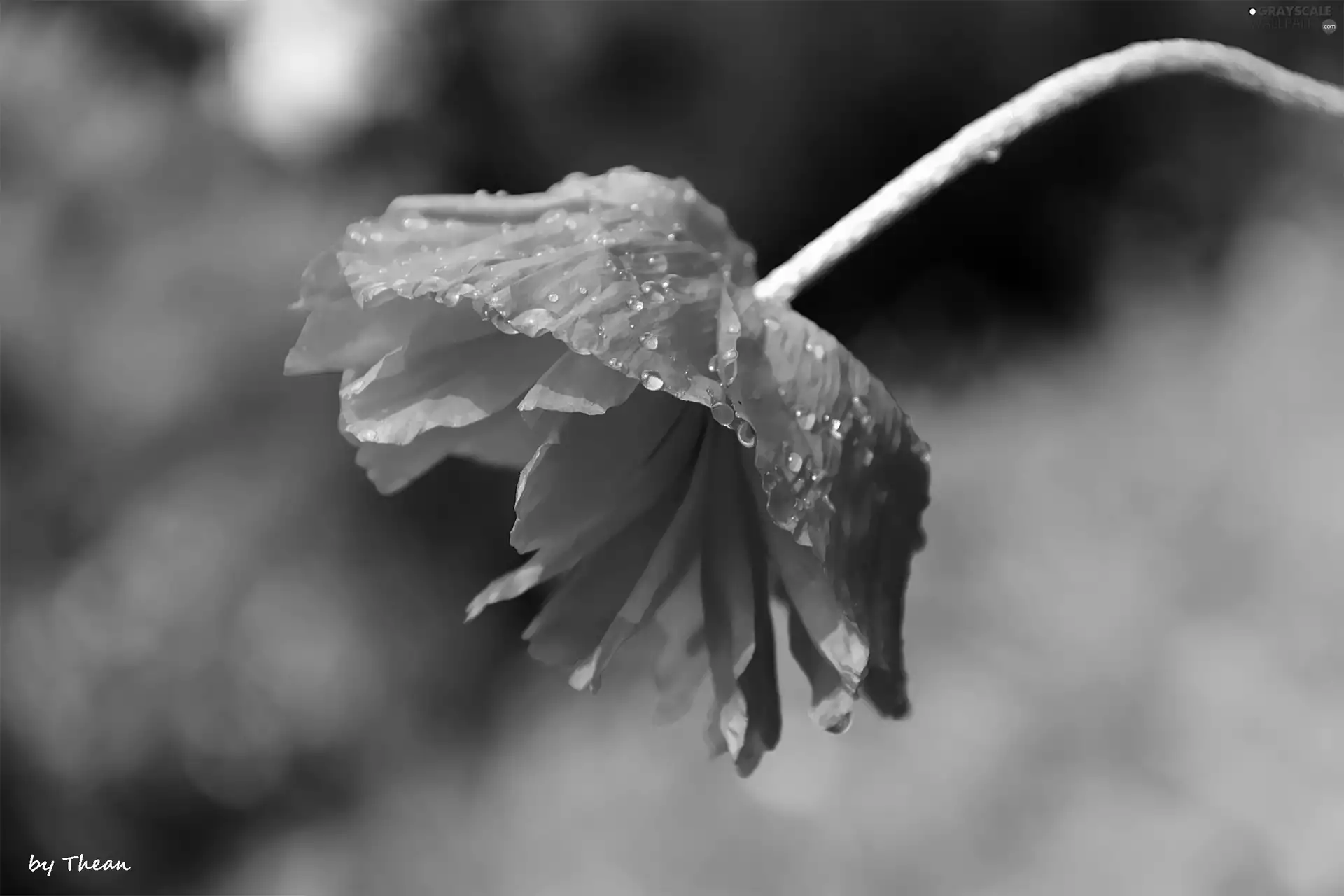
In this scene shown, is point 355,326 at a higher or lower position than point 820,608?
higher

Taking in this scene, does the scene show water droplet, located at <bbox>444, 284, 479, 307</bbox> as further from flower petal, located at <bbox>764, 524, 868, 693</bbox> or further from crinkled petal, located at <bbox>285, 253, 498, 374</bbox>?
flower petal, located at <bbox>764, 524, 868, 693</bbox>

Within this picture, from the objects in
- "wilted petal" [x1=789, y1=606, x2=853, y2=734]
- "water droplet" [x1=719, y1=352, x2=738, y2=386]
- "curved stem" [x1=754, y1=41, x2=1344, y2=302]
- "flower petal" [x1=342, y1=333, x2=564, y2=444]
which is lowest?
→ "wilted petal" [x1=789, y1=606, x2=853, y2=734]

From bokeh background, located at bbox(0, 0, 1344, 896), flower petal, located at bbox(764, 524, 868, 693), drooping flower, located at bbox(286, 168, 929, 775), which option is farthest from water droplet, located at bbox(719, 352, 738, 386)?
bokeh background, located at bbox(0, 0, 1344, 896)

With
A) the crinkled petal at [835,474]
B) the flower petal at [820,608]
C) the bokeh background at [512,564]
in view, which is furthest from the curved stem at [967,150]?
the bokeh background at [512,564]

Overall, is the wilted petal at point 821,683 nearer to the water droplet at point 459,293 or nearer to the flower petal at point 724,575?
the flower petal at point 724,575

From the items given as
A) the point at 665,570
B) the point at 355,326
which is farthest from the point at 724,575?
the point at 355,326

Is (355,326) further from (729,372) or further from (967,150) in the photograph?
(967,150)

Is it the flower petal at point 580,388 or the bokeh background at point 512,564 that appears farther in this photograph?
the bokeh background at point 512,564
